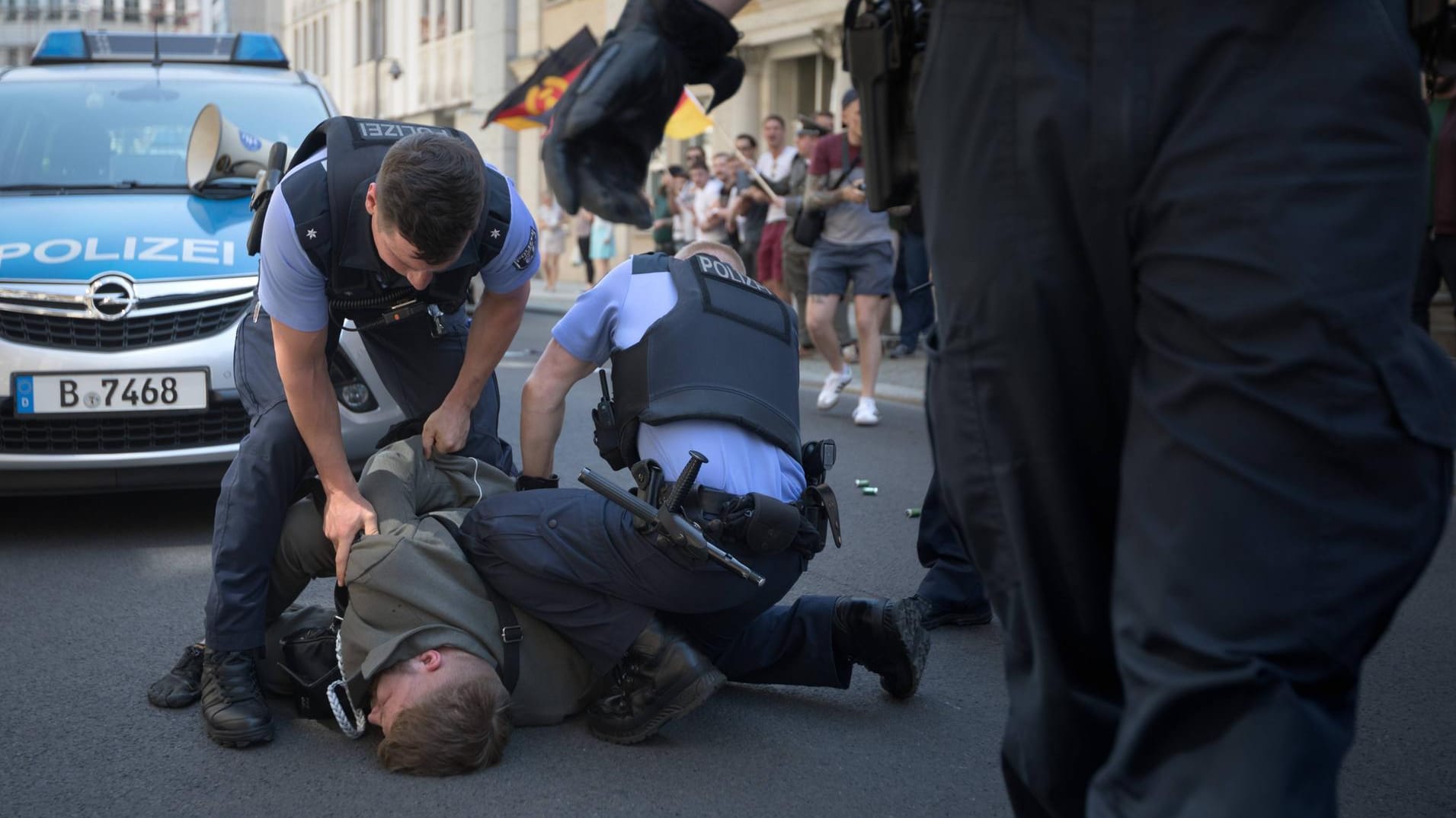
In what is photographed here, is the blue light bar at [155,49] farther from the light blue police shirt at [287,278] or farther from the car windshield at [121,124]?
the light blue police shirt at [287,278]

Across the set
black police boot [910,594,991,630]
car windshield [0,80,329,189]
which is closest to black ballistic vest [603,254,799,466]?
black police boot [910,594,991,630]

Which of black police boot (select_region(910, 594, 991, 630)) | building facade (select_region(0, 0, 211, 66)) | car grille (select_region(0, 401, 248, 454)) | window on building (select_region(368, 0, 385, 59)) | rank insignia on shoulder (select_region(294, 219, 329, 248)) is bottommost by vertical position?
black police boot (select_region(910, 594, 991, 630))

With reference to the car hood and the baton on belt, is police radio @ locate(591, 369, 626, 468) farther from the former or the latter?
the car hood

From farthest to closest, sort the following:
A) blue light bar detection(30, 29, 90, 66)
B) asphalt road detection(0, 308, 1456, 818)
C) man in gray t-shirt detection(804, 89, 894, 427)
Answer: man in gray t-shirt detection(804, 89, 894, 427) → blue light bar detection(30, 29, 90, 66) → asphalt road detection(0, 308, 1456, 818)

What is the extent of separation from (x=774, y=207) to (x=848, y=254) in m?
3.50

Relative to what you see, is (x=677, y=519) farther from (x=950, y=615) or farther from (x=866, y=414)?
(x=866, y=414)

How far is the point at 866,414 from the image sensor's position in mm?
8547

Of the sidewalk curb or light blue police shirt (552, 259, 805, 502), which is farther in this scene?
the sidewalk curb

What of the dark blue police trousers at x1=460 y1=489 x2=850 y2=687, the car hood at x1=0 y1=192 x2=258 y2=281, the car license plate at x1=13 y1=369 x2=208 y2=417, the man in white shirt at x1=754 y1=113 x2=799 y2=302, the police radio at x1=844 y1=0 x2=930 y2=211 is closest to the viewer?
the police radio at x1=844 y1=0 x2=930 y2=211

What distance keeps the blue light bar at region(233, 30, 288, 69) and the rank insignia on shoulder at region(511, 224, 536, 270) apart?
4279 millimetres

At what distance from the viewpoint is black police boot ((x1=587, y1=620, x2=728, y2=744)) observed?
3.32 metres

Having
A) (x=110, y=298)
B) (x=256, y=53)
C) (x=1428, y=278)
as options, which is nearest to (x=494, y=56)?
(x=256, y=53)

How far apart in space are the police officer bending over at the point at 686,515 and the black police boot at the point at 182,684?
0.79 metres

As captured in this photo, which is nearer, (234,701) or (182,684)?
(234,701)
